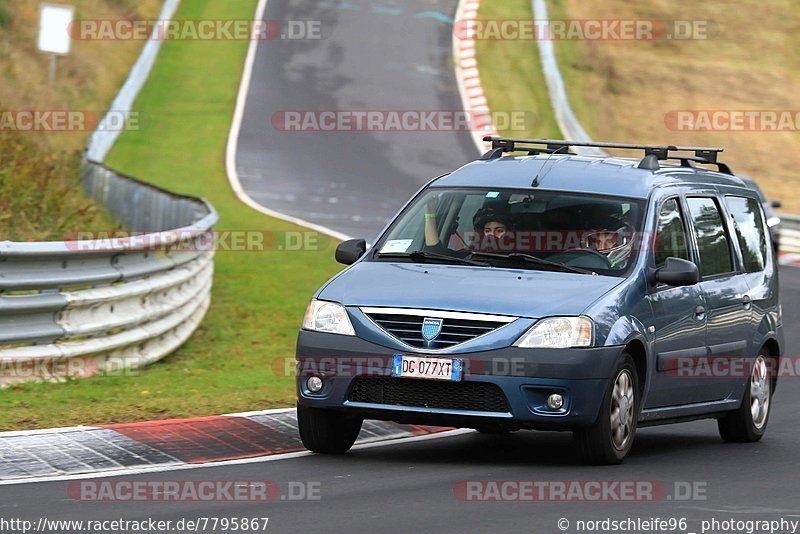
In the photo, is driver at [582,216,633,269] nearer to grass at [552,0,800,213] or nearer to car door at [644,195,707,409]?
car door at [644,195,707,409]

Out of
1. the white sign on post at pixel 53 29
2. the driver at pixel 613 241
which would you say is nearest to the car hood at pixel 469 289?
the driver at pixel 613 241

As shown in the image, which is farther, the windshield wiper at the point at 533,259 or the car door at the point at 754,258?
the car door at the point at 754,258

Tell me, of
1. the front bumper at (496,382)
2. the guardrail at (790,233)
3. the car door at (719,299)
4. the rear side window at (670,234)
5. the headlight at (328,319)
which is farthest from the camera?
the guardrail at (790,233)

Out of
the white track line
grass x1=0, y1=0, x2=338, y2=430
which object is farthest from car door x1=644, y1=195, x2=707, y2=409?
the white track line

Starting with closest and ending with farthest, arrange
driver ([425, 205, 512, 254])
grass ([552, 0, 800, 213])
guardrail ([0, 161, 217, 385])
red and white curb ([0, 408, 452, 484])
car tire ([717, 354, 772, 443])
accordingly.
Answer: red and white curb ([0, 408, 452, 484]), driver ([425, 205, 512, 254]), car tire ([717, 354, 772, 443]), guardrail ([0, 161, 217, 385]), grass ([552, 0, 800, 213])

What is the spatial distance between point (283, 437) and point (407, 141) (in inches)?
1127

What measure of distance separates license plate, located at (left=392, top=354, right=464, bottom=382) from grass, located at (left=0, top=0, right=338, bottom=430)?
221cm

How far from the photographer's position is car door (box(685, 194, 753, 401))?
1079 cm

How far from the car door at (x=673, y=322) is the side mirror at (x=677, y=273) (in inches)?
5.2

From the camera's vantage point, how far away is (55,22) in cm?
2916

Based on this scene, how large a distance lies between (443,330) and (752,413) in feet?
11.0

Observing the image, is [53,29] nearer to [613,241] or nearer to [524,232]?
[524,232]

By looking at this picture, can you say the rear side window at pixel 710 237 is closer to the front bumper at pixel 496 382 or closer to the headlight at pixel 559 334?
the front bumper at pixel 496 382

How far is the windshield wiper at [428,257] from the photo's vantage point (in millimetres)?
9914
